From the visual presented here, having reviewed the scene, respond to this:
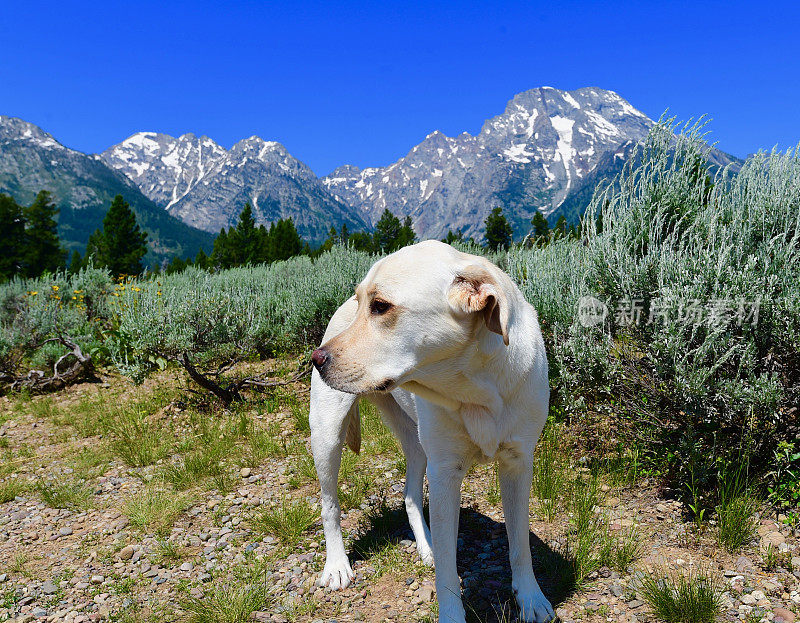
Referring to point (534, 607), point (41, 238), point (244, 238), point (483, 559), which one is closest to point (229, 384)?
point (483, 559)

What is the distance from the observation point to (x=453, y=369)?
181 centimetres

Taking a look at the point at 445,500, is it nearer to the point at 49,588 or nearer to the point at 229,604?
the point at 229,604

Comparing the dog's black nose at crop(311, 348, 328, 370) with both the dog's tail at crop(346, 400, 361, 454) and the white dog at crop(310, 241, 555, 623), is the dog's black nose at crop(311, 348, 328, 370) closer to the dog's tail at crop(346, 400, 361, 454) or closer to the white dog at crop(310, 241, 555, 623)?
the white dog at crop(310, 241, 555, 623)

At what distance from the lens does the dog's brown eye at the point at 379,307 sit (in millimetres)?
1701

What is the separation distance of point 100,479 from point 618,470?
420cm

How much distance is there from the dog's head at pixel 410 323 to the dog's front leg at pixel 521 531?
2.29 ft

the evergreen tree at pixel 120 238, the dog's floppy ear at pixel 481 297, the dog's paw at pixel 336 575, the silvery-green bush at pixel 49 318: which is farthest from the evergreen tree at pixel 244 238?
the dog's floppy ear at pixel 481 297

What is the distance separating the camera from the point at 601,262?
3.76m

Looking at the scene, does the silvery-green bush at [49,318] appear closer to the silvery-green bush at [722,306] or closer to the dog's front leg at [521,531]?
the dog's front leg at [521,531]

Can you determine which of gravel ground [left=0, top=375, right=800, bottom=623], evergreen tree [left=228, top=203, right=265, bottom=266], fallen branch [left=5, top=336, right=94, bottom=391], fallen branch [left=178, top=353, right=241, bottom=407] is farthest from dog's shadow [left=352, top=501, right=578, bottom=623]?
evergreen tree [left=228, top=203, right=265, bottom=266]

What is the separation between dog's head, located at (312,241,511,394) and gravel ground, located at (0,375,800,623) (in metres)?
1.30

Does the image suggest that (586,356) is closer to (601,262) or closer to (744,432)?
(601,262)

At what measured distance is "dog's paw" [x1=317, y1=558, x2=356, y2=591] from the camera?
2666mm

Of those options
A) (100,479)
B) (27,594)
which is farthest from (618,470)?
(100,479)
